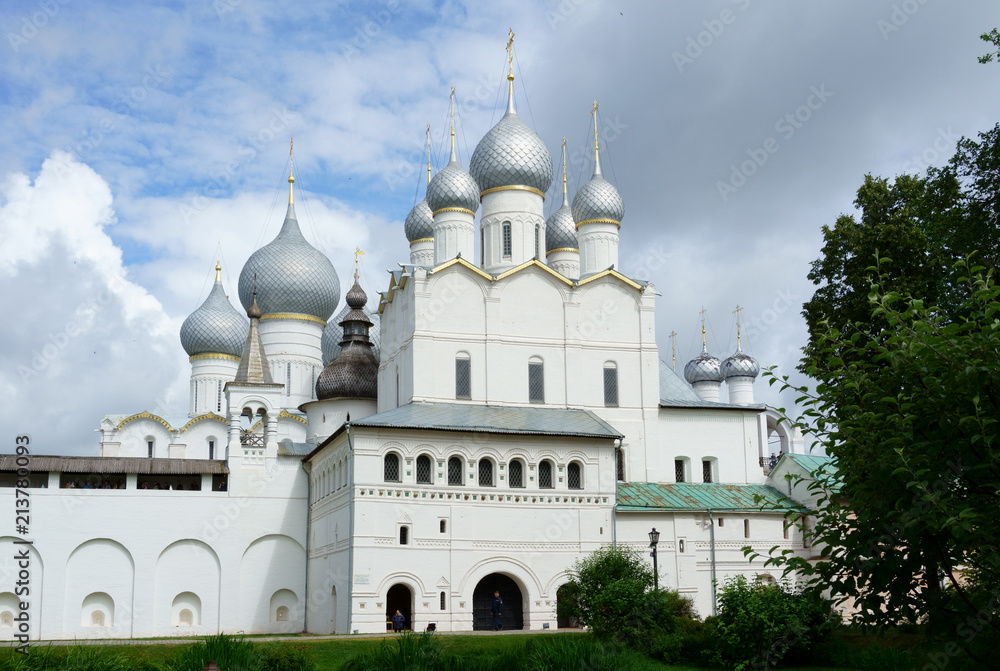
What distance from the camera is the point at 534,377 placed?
97.0ft

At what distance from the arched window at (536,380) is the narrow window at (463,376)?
1.74 meters

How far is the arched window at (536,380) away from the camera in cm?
2942

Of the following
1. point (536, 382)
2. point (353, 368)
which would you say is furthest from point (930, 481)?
point (353, 368)

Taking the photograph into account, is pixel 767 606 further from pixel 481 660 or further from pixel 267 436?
pixel 267 436

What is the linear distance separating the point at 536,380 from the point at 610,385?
2246 mm

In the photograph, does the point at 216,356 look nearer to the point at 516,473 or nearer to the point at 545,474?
the point at 516,473

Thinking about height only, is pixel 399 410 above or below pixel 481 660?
above

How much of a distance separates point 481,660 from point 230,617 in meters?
17.1

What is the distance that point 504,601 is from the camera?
87.4 ft

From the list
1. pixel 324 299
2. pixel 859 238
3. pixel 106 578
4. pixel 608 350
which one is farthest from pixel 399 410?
pixel 324 299

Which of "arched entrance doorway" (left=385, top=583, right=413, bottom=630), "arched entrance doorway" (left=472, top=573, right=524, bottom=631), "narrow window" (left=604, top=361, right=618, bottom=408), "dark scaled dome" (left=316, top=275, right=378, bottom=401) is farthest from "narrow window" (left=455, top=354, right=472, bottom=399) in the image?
"dark scaled dome" (left=316, top=275, right=378, bottom=401)

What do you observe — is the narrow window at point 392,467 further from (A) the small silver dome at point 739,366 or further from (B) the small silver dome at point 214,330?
(A) the small silver dome at point 739,366

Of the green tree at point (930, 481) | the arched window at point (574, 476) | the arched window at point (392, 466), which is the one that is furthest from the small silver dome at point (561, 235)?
the green tree at point (930, 481)

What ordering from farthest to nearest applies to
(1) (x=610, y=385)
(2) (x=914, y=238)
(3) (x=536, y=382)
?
(1) (x=610, y=385)
(3) (x=536, y=382)
(2) (x=914, y=238)
